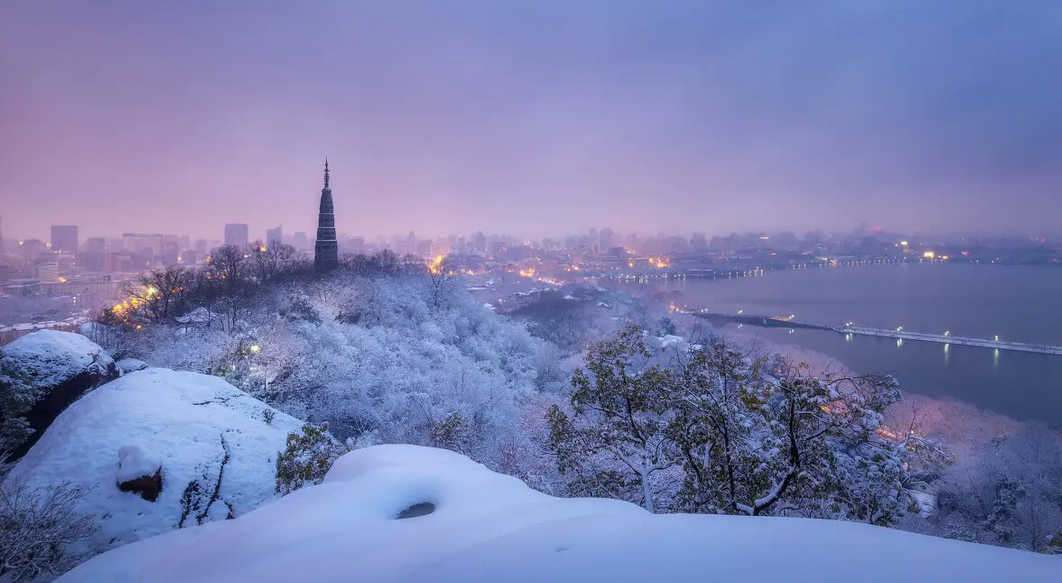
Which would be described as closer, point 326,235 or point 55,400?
point 55,400

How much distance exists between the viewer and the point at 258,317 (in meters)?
25.8

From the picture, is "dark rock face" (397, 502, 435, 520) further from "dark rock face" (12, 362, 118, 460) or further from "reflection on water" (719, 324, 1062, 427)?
"reflection on water" (719, 324, 1062, 427)

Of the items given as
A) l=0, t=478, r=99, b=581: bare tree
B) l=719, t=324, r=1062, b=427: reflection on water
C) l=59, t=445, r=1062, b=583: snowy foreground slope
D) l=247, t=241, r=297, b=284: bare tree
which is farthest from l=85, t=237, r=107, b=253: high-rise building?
l=719, t=324, r=1062, b=427: reflection on water

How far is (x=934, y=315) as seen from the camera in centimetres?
7200

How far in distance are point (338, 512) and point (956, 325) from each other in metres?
87.1

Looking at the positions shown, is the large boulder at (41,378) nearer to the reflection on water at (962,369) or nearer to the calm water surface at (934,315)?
the calm water surface at (934,315)

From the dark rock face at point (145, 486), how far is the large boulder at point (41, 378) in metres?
3.66

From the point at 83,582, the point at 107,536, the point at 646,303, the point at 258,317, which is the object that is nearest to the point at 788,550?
the point at 83,582

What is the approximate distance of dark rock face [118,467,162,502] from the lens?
9016 mm

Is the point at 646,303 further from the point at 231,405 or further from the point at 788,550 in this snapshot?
the point at 788,550

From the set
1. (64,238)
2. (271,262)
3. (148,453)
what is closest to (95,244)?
(64,238)

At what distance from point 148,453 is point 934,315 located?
9662 cm

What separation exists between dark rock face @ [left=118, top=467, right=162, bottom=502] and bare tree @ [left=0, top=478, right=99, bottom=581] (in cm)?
98

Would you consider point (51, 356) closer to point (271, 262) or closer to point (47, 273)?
point (271, 262)
